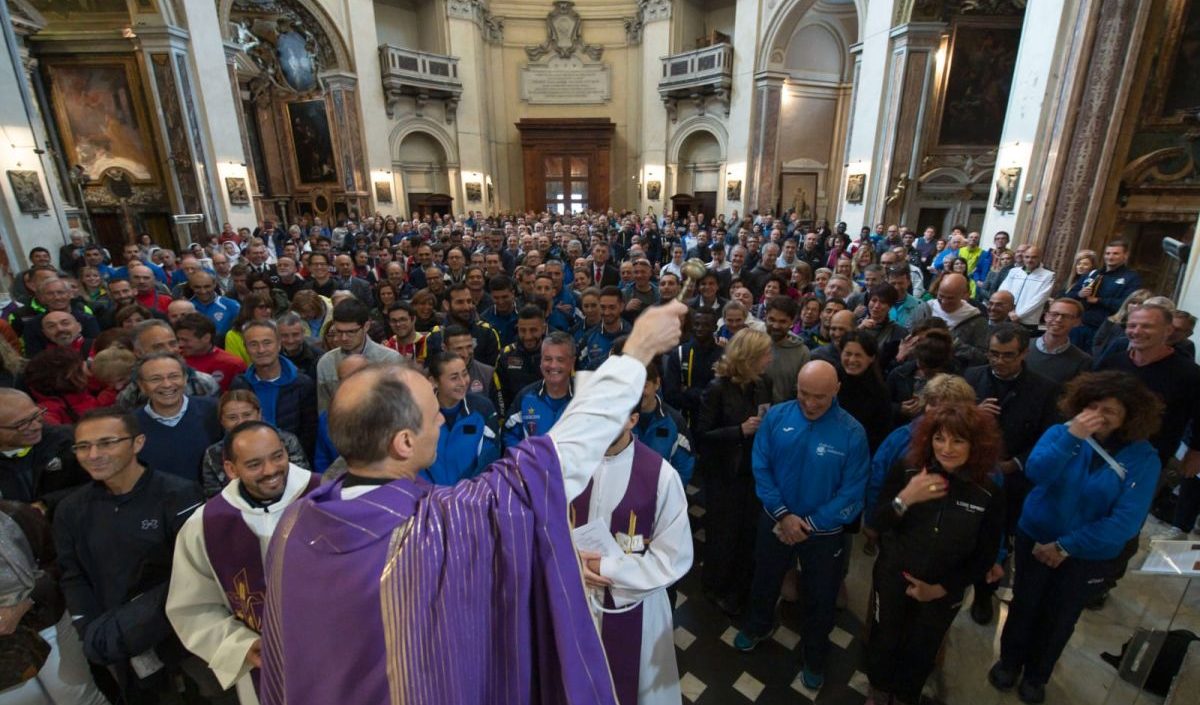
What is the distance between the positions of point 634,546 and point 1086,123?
34.0 ft

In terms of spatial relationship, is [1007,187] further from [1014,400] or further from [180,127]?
[180,127]

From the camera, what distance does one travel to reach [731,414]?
329 centimetres

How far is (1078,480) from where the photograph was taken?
2.50 meters

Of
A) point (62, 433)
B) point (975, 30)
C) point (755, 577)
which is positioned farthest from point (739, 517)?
point (975, 30)

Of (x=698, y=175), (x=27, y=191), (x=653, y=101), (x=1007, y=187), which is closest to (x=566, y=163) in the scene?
(x=653, y=101)

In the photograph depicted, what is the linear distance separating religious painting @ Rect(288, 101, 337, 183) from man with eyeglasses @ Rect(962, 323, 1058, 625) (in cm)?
1930

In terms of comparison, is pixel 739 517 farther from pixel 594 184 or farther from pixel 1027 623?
pixel 594 184

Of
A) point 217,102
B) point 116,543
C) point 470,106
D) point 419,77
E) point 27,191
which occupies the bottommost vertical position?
point 116,543

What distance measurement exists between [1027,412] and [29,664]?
16.5 feet

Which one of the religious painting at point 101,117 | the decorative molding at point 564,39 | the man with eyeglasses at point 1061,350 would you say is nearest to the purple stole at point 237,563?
the man with eyeglasses at point 1061,350

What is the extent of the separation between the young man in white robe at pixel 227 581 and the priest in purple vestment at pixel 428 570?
626mm

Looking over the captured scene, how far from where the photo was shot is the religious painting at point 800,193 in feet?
58.3

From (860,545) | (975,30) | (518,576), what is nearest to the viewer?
(518,576)

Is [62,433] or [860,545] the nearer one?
[62,433]
